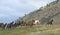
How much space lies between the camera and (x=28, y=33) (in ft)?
105

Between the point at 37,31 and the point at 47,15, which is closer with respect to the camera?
the point at 37,31

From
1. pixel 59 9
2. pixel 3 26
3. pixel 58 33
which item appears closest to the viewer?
pixel 58 33

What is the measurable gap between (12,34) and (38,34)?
14.7 ft

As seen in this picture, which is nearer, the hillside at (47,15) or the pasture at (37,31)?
the pasture at (37,31)

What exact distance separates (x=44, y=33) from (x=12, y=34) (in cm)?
512

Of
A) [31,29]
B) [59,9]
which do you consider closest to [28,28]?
[31,29]

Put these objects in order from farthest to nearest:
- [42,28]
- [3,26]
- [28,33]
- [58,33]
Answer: [3,26] → [42,28] → [28,33] → [58,33]

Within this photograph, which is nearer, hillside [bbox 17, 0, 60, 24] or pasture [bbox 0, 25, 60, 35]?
pasture [bbox 0, 25, 60, 35]

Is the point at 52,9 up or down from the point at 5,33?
up

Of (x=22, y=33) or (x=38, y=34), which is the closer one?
(x=38, y=34)

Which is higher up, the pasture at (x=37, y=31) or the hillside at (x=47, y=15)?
the hillside at (x=47, y=15)

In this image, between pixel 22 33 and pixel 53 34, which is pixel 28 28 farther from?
pixel 53 34

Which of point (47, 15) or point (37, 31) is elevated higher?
point (47, 15)

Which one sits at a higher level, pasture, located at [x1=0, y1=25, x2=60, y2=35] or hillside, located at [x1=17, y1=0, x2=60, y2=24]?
hillside, located at [x1=17, y1=0, x2=60, y2=24]
